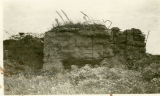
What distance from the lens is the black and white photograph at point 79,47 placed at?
7586mm

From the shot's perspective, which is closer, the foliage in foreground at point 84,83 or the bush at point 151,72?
the foliage in foreground at point 84,83

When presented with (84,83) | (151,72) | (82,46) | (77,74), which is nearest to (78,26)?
(82,46)

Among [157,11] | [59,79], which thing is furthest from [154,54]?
[59,79]

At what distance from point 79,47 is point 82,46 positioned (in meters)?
0.07

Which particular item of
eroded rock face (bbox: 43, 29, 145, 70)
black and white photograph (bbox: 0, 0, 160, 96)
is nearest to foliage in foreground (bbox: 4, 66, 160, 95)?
black and white photograph (bbox: 0, 0, 160, 96)

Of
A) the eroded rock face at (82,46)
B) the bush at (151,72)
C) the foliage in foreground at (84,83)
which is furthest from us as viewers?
the eroded rock face at (82,46)

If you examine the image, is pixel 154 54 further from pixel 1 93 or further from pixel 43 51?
pixel 1 93

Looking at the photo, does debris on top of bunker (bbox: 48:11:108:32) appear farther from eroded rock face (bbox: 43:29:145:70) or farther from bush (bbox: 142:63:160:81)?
bush (bbox: 142:63:160:81)

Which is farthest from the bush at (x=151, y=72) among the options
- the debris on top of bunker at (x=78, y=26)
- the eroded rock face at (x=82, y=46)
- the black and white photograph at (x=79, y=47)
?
the debris on top of bunker at (x=78, y=26)

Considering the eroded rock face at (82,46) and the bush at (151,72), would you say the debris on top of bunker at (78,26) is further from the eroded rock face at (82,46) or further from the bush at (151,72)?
the bush at (151,72)

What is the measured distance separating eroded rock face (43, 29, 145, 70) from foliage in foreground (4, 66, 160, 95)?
0.23 metres

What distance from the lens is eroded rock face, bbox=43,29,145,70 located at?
7.82m

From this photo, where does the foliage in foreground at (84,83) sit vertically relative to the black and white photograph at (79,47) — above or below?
below

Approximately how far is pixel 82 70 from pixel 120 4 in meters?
1.73
